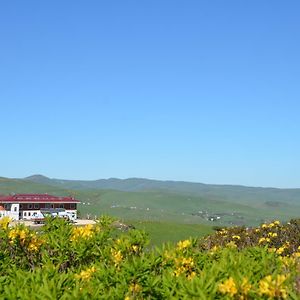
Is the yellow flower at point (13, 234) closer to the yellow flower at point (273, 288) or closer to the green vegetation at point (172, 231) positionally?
the yellow flower at point (273, 288)

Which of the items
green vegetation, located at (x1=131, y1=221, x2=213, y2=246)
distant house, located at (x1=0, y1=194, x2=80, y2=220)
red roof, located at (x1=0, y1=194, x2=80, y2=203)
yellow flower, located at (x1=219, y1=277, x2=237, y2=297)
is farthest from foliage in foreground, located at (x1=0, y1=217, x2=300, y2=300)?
red roof, located at (x1=0, y1=194, x2=80, y2=203)

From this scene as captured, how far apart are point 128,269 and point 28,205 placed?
191 ft

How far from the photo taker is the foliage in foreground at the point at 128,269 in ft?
12.5

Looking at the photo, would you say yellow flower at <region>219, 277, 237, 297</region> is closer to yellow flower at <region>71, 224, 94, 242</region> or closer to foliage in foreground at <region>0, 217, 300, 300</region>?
foliage in foreground at <region>0, 217, 300, 300</region>

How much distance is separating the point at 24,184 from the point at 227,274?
19256cm

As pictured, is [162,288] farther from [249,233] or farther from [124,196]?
[124,196]

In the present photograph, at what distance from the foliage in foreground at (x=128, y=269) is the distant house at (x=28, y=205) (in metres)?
52.8

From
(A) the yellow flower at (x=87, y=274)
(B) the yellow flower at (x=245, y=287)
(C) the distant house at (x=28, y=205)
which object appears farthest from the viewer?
(C) the distant house at (x=28, y=205)

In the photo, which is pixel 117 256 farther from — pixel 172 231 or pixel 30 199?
pixel 30 199

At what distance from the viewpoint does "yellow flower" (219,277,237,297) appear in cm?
379

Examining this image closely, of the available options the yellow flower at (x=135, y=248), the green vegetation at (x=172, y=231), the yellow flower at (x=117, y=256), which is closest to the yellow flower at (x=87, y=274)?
the yellow flower at (x=117, y=256)

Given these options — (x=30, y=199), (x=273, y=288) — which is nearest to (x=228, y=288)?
(x=273, y=288)

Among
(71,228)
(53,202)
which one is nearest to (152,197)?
(53,202)

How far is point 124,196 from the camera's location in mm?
164625
